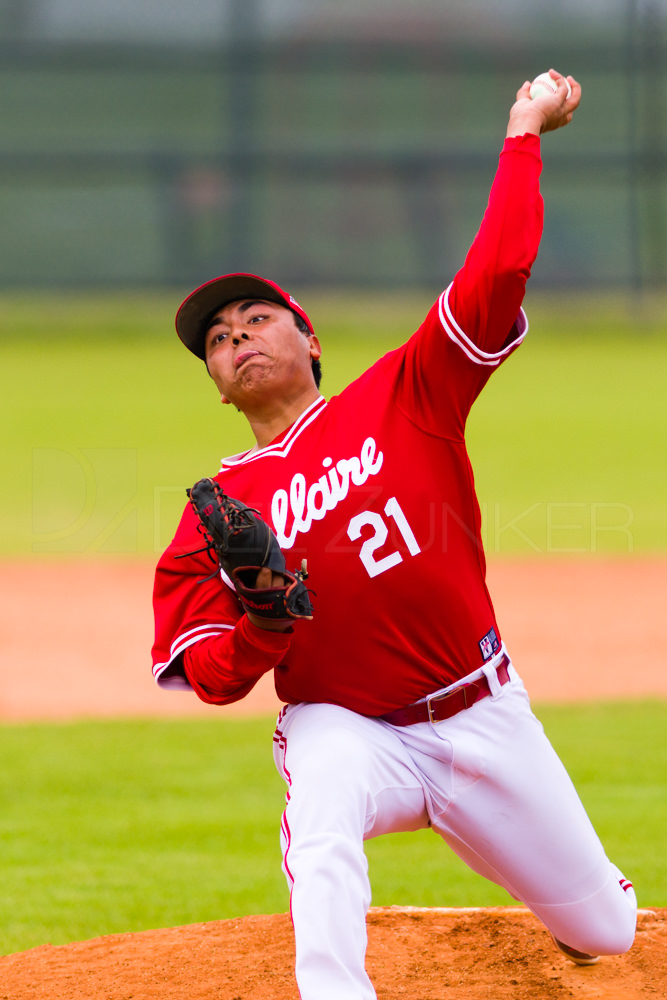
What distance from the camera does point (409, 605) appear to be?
285cm

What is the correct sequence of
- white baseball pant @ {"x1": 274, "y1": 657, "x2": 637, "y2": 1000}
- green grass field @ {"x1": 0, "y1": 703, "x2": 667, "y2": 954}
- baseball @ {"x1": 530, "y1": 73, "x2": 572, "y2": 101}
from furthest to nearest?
green grass field @ {"x1": 0, "y1": 703, "x2": 667, "y2": 954}
baseball @ {"x1": 530, "y1": 73, "x2": 572, "y2": 101}
white baseball pant @ {"x1": 274, "y1": 657, "x2": 637, "y2": 1000}

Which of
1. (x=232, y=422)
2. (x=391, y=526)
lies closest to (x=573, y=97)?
(x=391, y=526)

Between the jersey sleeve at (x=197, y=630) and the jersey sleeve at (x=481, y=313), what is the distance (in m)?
0.61

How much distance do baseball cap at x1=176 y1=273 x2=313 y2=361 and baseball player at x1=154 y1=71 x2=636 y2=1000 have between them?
12 centimetres

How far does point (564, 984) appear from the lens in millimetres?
3219

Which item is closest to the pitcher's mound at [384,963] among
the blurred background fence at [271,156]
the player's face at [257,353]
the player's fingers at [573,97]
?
the player's face at [257,353]

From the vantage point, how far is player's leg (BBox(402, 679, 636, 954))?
290 cm

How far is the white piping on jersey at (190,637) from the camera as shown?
2869mm

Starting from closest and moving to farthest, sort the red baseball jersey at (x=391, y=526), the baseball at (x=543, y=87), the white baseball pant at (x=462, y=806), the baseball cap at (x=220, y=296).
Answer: the white baseball pant at (x=462, y=806)
the red baseball jersey at (x=391, y=526)
the baseball at (x=543, y=87)
the baseball cap at (x=220, y=296)

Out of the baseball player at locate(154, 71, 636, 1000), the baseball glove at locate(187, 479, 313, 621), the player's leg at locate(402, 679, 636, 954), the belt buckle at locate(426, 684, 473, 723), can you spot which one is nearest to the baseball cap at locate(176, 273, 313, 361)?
the baseball player at locate(154, 71, 636, 1000)

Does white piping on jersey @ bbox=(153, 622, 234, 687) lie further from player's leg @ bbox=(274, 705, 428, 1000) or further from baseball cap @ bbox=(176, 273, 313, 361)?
baseball cap @ bbox=(176, 273, 313, 361)

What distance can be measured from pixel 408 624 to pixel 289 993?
102 cm

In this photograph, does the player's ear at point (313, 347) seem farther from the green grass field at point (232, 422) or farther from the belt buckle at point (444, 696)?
the green grass field at point (232, 422)

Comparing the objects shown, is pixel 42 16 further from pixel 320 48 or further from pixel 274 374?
pixel 274 374
